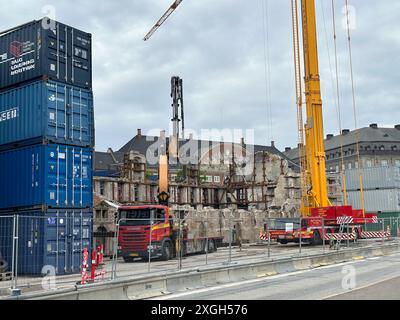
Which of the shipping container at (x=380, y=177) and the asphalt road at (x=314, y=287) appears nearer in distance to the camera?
the asphalt road at (x=314, y=287)

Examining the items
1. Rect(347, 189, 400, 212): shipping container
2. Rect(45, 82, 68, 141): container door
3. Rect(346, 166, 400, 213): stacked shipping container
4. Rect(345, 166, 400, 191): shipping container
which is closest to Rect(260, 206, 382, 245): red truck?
Rect(45, 82, 68, 141): container door

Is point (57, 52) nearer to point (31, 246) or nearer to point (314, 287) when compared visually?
point (31, 246)

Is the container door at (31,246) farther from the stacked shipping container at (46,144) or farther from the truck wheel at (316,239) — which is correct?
the truck wheel at (316,239)

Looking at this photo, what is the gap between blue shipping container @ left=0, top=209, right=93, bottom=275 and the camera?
16859 millimetres

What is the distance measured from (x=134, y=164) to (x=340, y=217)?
18659 millimetres

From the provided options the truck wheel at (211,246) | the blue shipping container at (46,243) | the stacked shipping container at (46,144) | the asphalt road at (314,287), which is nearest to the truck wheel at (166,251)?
the truck wheel at (211,246)

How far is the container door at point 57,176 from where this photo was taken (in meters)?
17.9

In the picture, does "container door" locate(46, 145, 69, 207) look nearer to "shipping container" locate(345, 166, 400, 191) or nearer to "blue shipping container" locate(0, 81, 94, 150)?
"blue shipping container" locate(0, 81, 94, 150)

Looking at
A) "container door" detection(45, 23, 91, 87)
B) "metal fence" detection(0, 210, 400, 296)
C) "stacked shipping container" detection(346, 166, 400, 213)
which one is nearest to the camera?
"metal fence" detection(0, 210, 400, 296)

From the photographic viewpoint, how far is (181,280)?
44.4ft

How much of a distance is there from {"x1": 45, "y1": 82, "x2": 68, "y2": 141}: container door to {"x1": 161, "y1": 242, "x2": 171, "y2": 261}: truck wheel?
8569 mm

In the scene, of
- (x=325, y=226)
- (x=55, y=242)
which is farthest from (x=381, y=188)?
(x=55, y=242)

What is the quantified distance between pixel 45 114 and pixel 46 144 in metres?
1.12

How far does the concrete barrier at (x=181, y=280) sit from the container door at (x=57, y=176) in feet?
21.2
